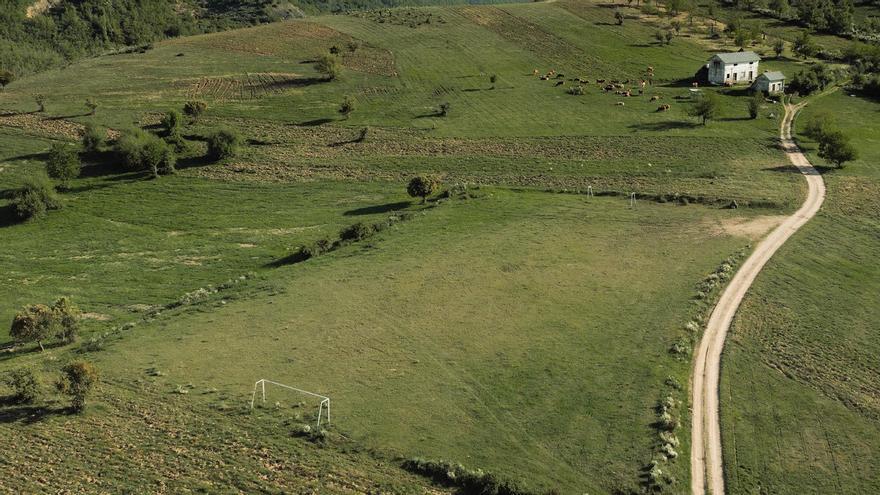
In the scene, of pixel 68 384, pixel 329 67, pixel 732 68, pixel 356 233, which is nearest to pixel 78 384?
pixel 68 384

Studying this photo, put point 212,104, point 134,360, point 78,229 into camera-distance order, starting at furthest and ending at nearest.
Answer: point 212,104 < point 78,229 < point 134,360

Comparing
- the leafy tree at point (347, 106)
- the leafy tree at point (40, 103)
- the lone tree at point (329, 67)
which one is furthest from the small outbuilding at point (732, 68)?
the leafy tree at point (40, 103)

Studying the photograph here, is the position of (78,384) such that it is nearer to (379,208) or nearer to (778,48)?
(379,208)

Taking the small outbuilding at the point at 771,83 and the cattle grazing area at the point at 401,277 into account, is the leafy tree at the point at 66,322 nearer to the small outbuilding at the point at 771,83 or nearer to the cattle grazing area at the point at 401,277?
the cattle grazing area at the point at 401,277

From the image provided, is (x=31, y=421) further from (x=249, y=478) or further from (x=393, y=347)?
(x=393, y=347)

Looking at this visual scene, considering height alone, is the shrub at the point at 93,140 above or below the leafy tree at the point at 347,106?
below

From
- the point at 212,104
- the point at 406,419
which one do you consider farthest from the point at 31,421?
the point at 212,104

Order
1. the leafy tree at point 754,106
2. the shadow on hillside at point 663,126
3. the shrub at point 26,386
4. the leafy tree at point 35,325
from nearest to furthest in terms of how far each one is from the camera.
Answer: the shrub at point 26,386 → the leafy tree at point 35,325 → the shadow on hillside at point 663,126 → the leafy tree at point 754,106

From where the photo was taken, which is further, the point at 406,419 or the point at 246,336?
the point at 246,336
